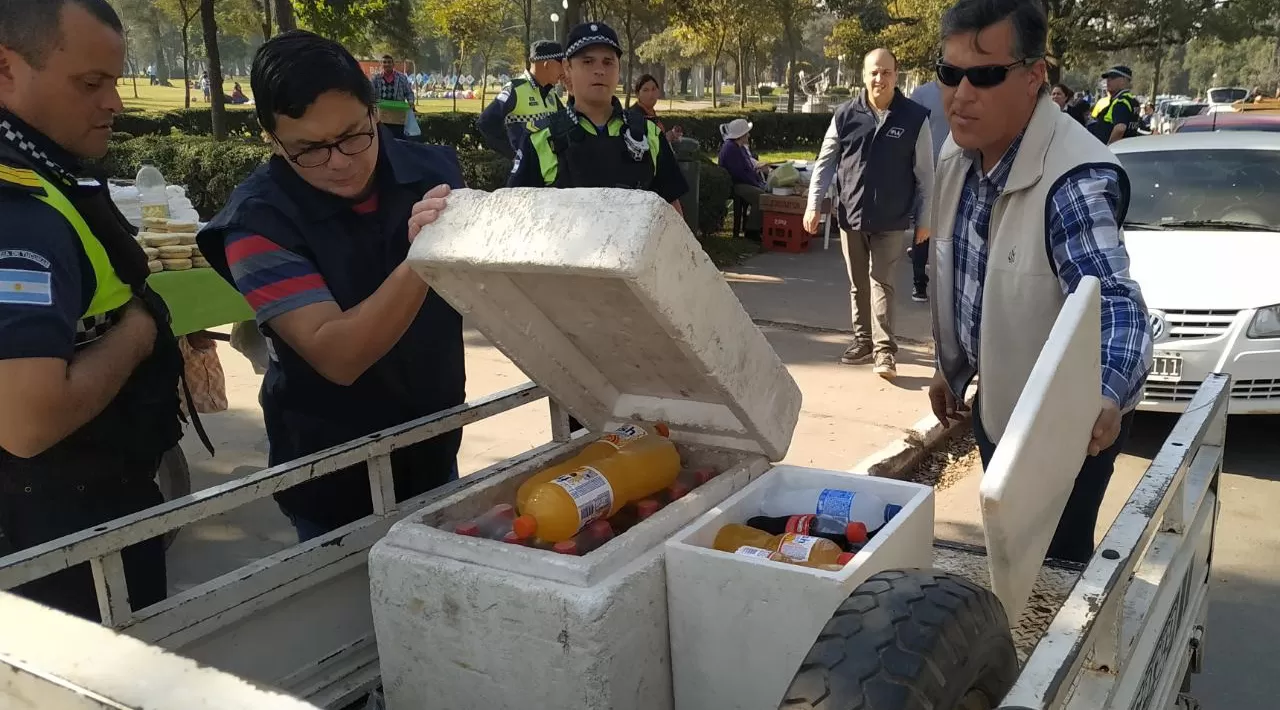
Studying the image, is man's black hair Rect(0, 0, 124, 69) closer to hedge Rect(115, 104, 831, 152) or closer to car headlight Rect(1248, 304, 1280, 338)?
car headlight Rect(1248, 304, 1280, 338)

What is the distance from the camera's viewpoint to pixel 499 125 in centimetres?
708

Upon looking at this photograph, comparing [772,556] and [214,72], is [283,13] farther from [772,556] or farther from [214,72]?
[772,556]

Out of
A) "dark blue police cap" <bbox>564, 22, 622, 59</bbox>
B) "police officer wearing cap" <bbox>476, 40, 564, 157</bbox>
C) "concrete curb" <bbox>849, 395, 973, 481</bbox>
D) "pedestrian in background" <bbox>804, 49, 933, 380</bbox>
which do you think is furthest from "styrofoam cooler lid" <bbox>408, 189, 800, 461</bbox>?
"pedestrian in background" <bbox>804, 49, 933, 380</bbox>

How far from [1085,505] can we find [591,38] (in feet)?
9.90

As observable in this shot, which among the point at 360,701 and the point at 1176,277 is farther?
the point at 1176,277

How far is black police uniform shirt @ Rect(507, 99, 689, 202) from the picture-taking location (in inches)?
181

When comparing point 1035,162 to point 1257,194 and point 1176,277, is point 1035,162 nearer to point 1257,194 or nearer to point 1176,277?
point 1176,277

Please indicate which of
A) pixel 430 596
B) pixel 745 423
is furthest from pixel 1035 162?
pixel 430 596

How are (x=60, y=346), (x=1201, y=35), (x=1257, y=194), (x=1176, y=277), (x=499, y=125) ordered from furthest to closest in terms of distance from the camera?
(x=1201, y=35), (x=499, y=125), (x=1257, y=194), (x=1176, y=277), (x=60, y=346)

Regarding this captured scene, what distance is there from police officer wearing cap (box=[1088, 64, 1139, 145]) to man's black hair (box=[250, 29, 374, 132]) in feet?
42.9

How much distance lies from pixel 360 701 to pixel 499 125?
5.54 m

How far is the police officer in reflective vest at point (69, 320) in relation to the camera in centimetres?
178

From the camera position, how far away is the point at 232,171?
483 inches

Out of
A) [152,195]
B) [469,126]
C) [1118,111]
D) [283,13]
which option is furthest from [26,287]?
[469,126]
